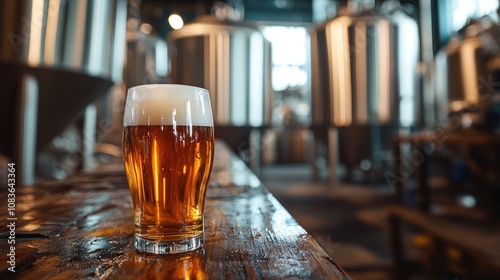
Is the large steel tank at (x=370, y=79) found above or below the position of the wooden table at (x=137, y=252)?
above

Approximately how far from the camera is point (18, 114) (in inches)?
50.9

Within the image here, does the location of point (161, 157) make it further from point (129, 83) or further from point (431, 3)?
point (431, 3)

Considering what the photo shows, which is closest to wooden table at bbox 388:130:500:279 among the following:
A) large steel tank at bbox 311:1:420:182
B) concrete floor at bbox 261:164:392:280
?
concrete floor at bbox 261:164:392:280

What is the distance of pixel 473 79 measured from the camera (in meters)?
2.21

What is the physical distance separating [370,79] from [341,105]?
0.31m

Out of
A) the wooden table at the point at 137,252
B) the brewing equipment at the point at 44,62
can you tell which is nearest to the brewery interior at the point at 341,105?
the brewing equipment at the point at 44,62

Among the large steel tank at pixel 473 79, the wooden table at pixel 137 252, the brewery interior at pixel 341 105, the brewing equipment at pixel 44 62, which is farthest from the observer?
the large steel tank at pixel 473 79

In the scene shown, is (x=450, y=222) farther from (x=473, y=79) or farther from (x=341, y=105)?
(x=341, y=105)

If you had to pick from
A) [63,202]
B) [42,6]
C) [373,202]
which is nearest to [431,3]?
[373,202]

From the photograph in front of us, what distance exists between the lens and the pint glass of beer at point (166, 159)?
1.42 feet

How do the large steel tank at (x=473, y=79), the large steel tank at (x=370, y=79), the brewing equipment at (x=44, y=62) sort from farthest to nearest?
the large steel tank at (x=370, y=79), the large steel tank at (x=473, y=79), the brewing equipment at (x=44, y=62)

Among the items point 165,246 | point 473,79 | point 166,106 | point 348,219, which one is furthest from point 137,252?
point 348,219

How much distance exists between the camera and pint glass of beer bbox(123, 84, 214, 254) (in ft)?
1.42

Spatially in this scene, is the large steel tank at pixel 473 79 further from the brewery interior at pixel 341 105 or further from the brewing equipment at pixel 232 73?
the brewing equipment at pixel 232 73
